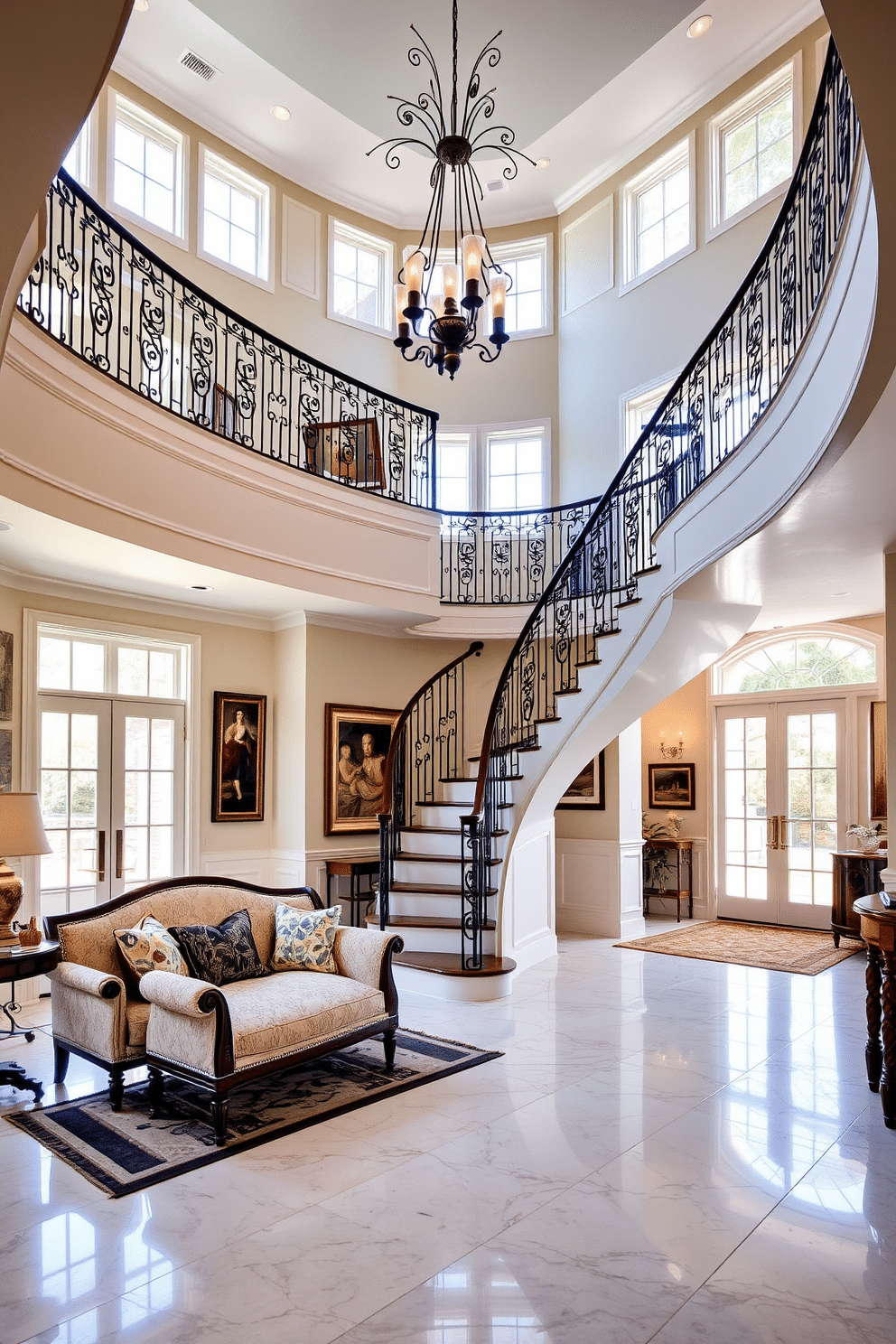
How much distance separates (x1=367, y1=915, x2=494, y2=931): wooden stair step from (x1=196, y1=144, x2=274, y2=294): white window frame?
6919mm

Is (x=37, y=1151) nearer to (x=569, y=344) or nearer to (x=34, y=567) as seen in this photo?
(x=34, y=567)

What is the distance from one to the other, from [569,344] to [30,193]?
32.6 ft

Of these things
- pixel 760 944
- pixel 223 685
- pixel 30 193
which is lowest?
pixel 760 944

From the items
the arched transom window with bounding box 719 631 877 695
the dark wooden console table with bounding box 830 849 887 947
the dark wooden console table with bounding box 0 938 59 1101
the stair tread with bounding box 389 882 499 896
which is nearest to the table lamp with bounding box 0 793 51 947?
the dark wooden console table with bounding box 0 938 59 1101

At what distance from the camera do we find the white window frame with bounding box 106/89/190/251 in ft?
27.9

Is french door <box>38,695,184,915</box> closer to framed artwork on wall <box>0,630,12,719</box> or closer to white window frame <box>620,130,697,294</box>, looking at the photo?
framed artwork on wall <box>0,630,12,719</box>

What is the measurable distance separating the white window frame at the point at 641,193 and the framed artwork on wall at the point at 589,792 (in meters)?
5.41

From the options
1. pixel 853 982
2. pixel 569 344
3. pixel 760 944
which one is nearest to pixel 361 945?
pixel 853 982

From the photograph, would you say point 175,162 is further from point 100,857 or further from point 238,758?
point 100,857

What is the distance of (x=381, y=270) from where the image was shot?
11172 millimetres

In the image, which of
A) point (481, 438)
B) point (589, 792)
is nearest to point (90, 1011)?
point (589, 792)

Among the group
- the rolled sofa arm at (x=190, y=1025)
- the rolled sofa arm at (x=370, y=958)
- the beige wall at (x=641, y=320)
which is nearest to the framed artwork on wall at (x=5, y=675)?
the rolled sofa arm at (x=190, y=1025)

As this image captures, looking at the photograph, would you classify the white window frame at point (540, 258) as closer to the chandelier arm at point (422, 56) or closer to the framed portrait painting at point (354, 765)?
the chandelier arm at point (422, 56)

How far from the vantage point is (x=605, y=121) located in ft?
32.8
